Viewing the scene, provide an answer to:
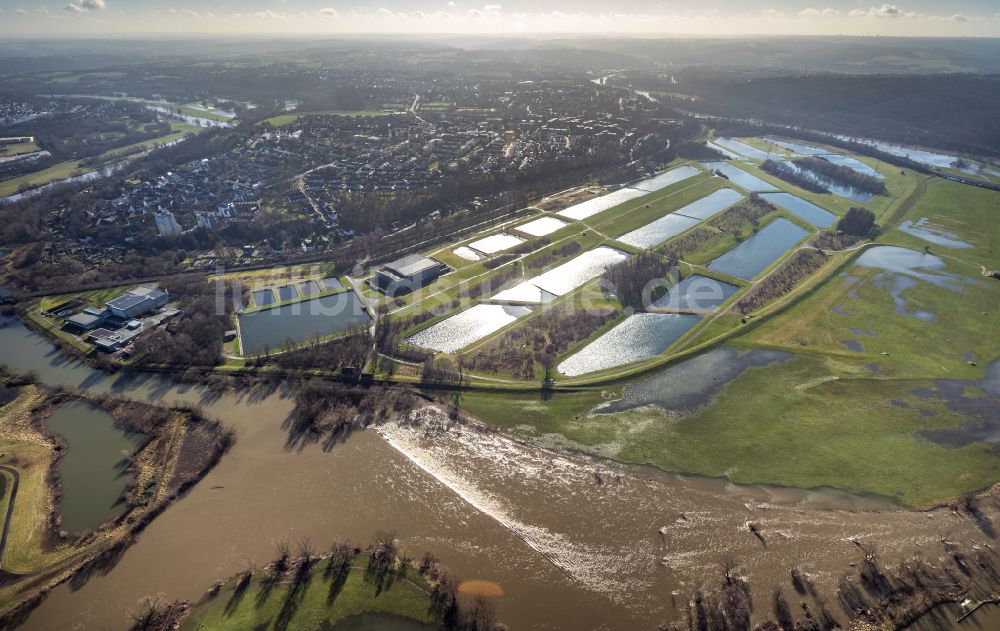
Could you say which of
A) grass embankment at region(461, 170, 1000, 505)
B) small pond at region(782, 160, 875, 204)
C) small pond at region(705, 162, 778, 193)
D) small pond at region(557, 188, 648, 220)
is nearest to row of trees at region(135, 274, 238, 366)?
grass embankment at region(461, 170, 1000, 505)

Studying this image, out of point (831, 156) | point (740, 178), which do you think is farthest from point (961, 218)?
point (831, 156)

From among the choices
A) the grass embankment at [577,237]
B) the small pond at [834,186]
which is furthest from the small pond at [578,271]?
the small pond at [834,186]

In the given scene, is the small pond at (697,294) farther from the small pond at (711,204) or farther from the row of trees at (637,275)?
the small pond at (711,204)

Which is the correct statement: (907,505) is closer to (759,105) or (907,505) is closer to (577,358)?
(577,358)

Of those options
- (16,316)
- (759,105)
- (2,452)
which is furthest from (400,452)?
(759,105)

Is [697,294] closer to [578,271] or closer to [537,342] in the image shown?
[578,271]

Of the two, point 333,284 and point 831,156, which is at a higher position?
point 831,156

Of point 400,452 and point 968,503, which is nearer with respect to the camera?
point 968,503
